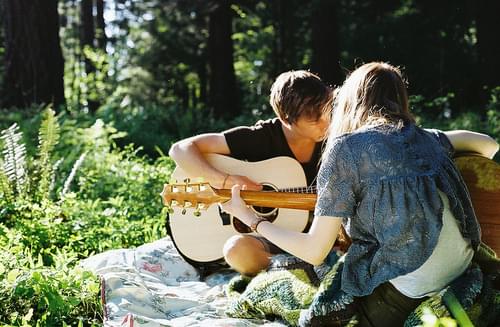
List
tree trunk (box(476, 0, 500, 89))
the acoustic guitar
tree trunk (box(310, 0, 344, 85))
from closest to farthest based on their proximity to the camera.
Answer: the acoustic guitar < tree trunk (box(476, 0, 500, 89)) < tree trunk (box(310, 0, 344, 85))

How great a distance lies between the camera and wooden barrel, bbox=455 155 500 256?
3.13 meters

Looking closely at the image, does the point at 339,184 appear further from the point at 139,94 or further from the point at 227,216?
the point at 139,94

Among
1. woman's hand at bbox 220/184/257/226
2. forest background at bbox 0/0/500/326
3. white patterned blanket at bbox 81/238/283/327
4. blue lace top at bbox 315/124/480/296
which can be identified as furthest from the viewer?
forest background at bbox 0/0/500/326

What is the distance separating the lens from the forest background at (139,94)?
4301 mm

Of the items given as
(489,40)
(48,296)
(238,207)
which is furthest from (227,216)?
(489,40)

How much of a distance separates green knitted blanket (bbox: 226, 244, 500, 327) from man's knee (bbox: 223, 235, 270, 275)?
0.11m

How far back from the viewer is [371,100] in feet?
8.79

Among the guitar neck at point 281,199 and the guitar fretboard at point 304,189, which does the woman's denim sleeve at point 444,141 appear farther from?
the guitar fretboard at point 304,189

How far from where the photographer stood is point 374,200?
8.47 feet

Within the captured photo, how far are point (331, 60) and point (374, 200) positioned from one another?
10541 millimetres

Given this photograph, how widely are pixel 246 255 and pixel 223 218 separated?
47 cm

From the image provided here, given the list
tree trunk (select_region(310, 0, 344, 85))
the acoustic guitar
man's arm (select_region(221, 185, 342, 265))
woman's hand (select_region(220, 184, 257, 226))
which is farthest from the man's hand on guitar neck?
tree trunk (select_region(310, 0, 344, 85))

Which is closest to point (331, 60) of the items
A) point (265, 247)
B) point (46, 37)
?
point (46, 37)

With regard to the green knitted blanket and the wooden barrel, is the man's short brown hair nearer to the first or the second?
the green knitted blanket
